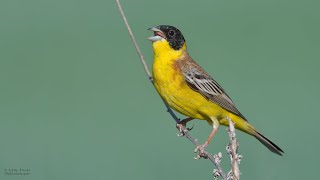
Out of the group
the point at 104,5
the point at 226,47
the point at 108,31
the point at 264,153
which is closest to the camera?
the point at 264,153

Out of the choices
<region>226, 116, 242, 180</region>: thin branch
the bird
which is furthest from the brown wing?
<region>226, 116, 242, 180</region>: thin branch

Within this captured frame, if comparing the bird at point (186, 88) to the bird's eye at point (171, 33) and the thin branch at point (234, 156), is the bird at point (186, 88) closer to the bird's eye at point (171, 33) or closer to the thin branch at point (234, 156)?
the bird's eye at point (171, 33)

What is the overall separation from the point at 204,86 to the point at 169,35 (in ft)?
1.11

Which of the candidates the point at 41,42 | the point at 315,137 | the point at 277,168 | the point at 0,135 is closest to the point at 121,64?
the point at 41,42

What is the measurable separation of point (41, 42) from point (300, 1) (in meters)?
2.36

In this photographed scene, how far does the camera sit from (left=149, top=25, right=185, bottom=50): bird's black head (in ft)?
13.9

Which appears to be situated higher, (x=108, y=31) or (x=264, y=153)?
(x=108, y=31)

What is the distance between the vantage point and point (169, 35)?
4305 millimetres

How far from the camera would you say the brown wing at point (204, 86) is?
14.1 ft

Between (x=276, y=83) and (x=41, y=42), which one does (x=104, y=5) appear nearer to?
(x=41, y=42)

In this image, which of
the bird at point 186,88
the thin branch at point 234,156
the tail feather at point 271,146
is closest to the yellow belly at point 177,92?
the bird at point 186,88

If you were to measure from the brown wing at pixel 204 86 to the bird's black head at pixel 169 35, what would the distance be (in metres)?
0.10

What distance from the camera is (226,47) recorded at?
6.14m

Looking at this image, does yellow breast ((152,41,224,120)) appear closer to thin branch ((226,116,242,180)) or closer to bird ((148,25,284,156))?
bird ((148,25,284,156))
